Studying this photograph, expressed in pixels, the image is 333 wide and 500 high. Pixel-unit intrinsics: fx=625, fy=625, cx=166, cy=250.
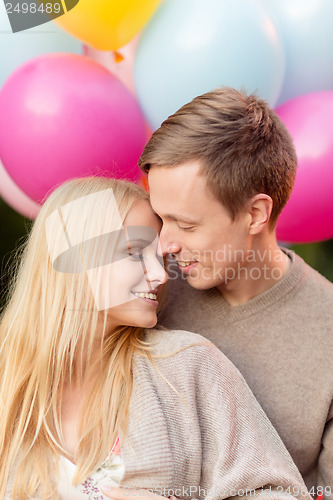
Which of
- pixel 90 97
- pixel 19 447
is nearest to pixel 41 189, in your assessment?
pixel 90 97

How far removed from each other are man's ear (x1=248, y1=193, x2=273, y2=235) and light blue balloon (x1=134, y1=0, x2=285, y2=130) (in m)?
0.30

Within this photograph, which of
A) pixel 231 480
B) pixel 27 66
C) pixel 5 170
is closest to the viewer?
pixel 231 480

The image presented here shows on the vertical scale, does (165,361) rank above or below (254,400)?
above

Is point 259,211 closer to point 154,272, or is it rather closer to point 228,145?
point 228,145

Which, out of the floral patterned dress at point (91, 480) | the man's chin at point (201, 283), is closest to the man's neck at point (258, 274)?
the man's chin at point (201, 283)

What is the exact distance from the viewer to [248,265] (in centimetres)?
164

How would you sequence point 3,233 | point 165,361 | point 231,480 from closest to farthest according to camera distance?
point 231,480
point 165,361
point 3,233

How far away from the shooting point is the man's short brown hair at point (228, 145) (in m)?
1.47

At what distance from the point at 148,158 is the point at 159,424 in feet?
2.04

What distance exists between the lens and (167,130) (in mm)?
1502

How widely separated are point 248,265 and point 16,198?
2.24 feet

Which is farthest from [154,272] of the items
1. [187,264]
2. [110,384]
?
[110,384]

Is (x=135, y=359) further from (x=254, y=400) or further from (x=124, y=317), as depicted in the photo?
(x=254, y=400)

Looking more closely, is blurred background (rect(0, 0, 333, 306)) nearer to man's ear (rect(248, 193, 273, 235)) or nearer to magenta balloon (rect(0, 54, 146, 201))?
magenta balloon (rect(0, 54, 146, 201))
